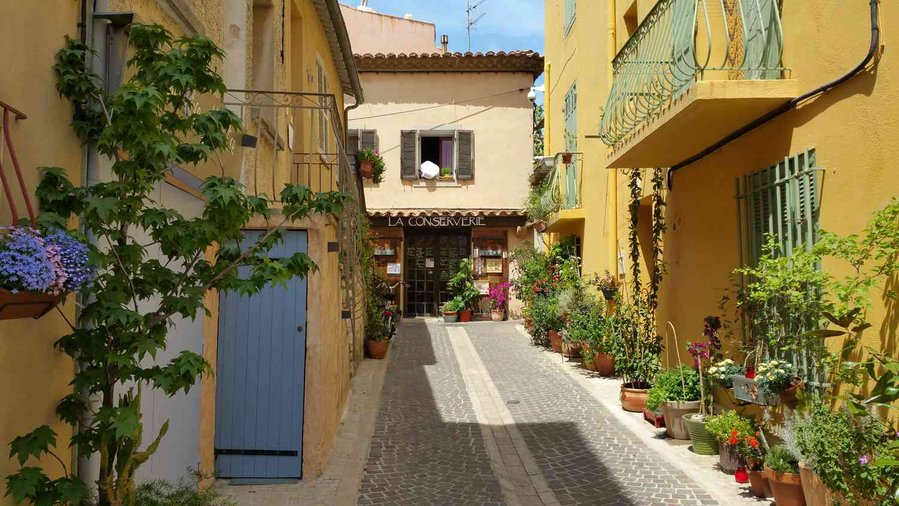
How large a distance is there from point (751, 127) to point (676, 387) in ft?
8.98

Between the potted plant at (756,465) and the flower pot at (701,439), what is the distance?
955 millimetres

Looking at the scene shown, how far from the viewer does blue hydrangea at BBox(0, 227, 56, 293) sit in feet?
7.27

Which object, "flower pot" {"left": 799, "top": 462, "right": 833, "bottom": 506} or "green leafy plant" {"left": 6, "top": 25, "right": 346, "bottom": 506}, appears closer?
"green leafy plant" {"left": 6, "top": 25, "right": 346, "bottom": 506}

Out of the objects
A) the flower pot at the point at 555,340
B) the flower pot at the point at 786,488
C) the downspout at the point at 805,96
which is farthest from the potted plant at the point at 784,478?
the flower pot at the point at 555,340

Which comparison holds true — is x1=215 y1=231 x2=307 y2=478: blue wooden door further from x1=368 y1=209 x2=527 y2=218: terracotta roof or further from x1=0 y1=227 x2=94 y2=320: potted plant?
x1=368 y1=209 x2=527 y2=218: terracotta roof

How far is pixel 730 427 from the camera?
5.50 meters

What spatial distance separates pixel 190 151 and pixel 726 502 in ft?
14.9

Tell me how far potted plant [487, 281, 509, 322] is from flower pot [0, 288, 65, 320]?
50.8 feet

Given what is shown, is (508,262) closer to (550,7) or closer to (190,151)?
(550,7)

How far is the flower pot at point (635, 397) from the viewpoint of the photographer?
7.89 meters

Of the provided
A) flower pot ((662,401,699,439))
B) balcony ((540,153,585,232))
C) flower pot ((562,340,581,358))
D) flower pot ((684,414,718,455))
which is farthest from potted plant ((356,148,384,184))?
flower pot ((684,414,718,455))

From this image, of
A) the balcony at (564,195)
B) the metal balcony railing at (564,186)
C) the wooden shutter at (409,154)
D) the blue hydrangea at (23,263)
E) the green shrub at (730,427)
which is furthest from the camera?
the wooden shutter at (409,154)

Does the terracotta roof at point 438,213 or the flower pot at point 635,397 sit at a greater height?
the terracotta roof at point 438,213

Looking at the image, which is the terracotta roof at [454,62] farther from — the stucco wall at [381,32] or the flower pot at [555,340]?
the flower pot at [555,340]
